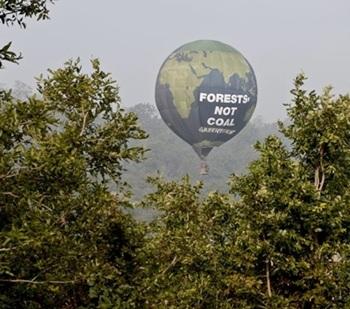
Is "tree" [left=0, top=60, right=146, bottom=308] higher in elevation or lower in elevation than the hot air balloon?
lower

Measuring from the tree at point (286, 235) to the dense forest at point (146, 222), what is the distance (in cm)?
3

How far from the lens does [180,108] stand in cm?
6819

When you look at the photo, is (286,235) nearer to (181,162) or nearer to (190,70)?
(190,70)

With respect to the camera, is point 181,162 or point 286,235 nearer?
point 286,235

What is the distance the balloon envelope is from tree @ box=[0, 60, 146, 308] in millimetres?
54317

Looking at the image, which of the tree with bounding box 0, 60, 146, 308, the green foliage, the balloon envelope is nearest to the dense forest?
the tree with bounding box 0, 60, 146, 308

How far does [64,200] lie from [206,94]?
58.6 metres

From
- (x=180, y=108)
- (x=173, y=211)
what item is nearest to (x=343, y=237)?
(x=173, y=211)

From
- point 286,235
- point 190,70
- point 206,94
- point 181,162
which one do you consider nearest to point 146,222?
point 286,235

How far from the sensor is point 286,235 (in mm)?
15250

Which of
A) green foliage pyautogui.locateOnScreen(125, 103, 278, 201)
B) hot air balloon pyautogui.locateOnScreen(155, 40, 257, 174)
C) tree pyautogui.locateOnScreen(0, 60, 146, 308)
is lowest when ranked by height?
tree pyautogui.locateOnScreen(0, 60, 146, 308)

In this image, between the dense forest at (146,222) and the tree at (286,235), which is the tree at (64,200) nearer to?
the dense forest at (146,222)

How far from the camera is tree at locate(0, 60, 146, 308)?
9484 mm

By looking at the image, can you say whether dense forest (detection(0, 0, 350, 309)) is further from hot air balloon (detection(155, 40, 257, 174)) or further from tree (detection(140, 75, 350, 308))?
hot air balloon (detection(155, 40, 257, 174))
